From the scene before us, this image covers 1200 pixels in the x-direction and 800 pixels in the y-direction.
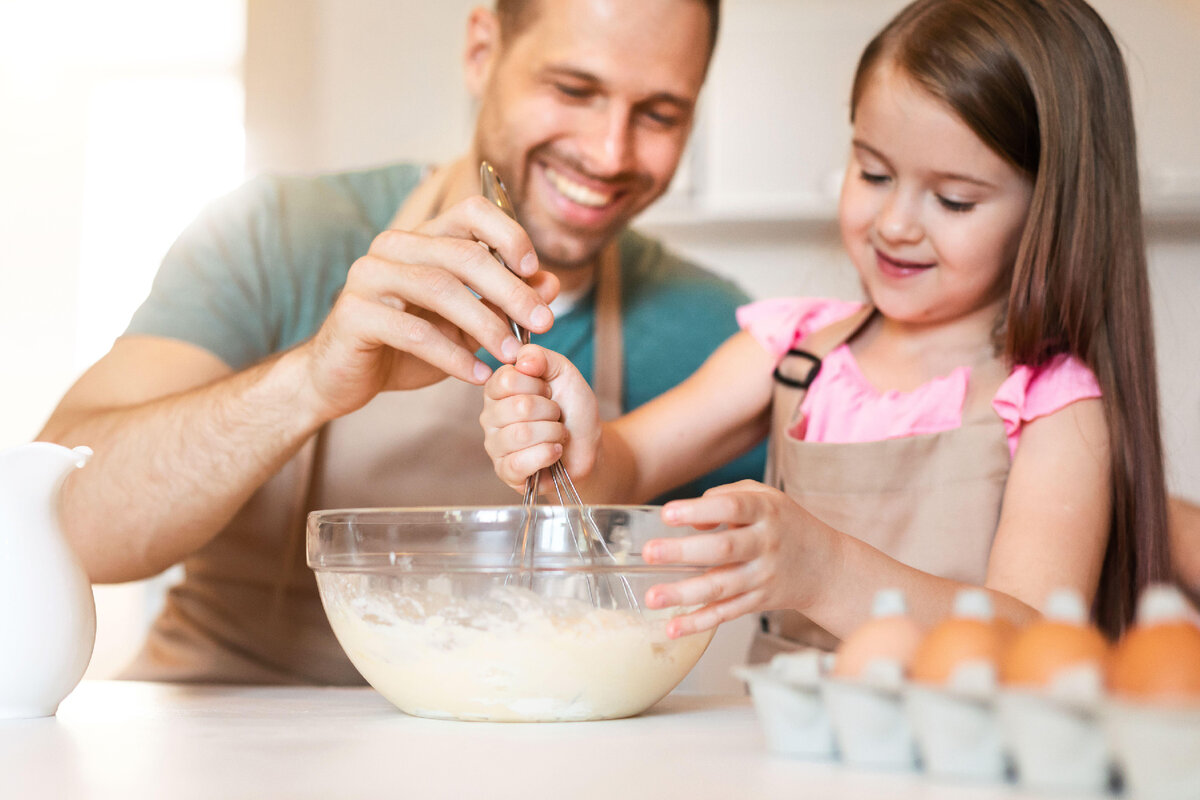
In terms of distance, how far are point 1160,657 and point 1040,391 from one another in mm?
772

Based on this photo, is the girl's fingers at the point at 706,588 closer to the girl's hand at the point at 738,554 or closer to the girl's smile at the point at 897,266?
the girl's hand at the point at 738,554

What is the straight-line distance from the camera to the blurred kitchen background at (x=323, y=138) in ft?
5.58

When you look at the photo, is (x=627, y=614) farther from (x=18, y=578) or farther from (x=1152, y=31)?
(x=1152, y=31)

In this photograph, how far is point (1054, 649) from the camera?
0.45 metres

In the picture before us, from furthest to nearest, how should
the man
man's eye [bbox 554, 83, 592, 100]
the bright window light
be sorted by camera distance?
the bright window light, man's eye [bbox 554, 83, 592, 100], the man

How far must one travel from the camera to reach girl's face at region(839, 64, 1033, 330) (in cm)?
110

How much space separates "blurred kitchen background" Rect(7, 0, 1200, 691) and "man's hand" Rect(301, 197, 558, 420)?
902 millimetres

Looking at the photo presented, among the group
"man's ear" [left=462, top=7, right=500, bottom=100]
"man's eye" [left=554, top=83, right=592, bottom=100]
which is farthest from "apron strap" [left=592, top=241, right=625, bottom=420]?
"man's ear" [left=462, top=7, right=500, bottom=100]

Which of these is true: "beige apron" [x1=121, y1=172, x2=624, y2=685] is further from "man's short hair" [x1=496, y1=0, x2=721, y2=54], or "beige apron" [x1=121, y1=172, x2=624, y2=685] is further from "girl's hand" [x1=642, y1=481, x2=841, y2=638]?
"girl's hand" [x1=642, y1=481, x2=841, y2=638]

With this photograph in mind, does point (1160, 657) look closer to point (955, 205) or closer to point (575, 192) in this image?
point (955, 205)

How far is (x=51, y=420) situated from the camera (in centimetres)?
137

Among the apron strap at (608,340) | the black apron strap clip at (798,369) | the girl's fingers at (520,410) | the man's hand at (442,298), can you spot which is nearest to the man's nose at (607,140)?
the apron strap at (608,340)

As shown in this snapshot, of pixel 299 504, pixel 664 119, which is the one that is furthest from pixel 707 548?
pixel 664 119

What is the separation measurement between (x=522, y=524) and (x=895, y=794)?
0.31 metres
